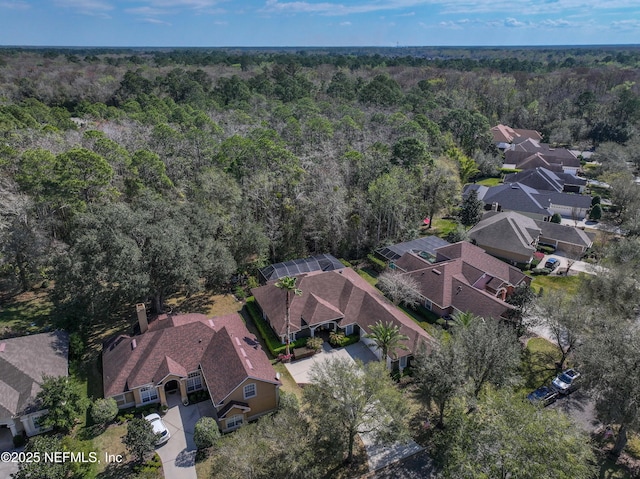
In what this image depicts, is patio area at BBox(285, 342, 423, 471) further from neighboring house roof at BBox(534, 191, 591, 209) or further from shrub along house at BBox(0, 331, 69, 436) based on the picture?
neighboring house roof at BBox(534, 191, 591, 209)

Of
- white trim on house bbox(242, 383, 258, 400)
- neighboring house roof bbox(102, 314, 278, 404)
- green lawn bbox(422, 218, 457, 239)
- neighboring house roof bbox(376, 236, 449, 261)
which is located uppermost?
neighboring house roof bbox(102, 314, 278, 404)

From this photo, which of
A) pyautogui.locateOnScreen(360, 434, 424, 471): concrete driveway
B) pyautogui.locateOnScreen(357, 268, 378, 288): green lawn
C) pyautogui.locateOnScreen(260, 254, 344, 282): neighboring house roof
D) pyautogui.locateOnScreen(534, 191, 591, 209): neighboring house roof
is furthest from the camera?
pyautogui.locateOnScreen(534, 191, 591, 209): neighboring house roof

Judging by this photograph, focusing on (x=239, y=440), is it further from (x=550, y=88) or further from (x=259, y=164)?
(x=550, y=88)

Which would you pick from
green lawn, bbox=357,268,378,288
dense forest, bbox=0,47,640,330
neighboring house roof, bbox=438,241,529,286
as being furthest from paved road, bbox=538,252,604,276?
green lawn, bbox=357,268,378,288

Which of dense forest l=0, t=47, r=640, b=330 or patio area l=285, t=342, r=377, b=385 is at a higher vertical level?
dense forest l=0, t=47, r=640, b=330

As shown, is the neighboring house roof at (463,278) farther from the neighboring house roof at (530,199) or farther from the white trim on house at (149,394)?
the white trim on house at (149,394)

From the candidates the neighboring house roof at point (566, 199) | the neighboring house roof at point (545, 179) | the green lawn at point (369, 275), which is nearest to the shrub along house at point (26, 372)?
the green lawn at point (369, 275)
